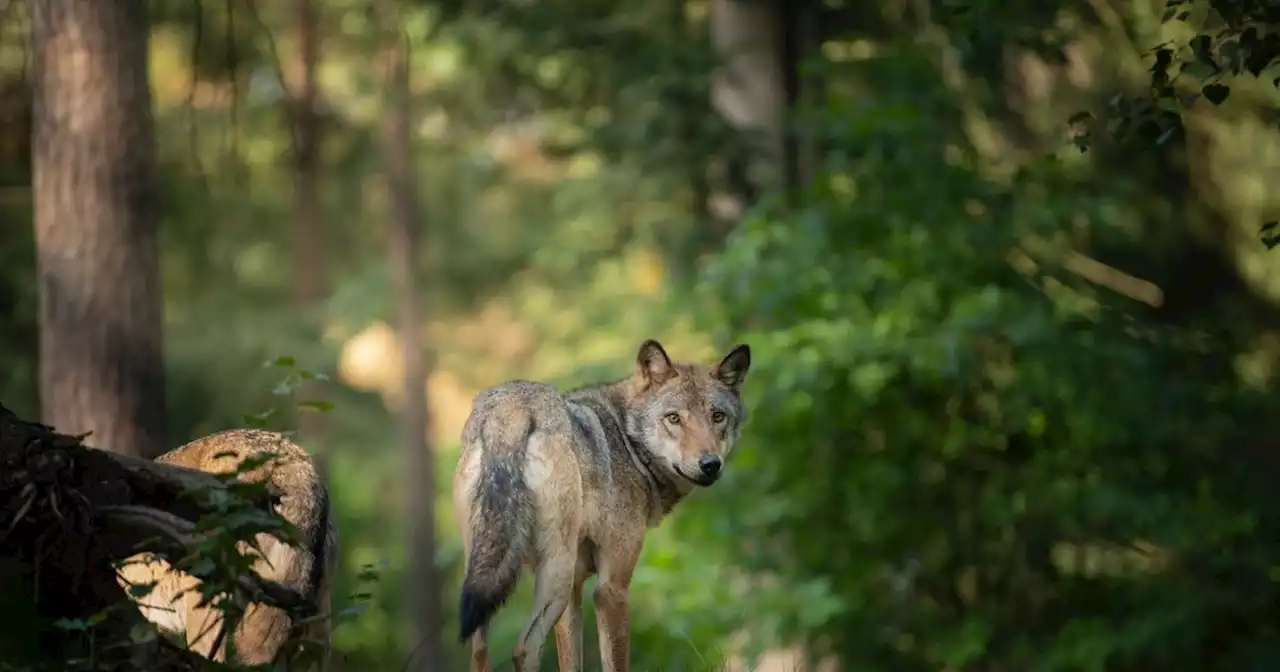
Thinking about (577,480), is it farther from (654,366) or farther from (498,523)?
(654,366)

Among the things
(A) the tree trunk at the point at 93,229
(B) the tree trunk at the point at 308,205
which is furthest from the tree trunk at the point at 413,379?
(A) the tree trunk at the point at 93,229

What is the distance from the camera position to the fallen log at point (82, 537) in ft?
15.6

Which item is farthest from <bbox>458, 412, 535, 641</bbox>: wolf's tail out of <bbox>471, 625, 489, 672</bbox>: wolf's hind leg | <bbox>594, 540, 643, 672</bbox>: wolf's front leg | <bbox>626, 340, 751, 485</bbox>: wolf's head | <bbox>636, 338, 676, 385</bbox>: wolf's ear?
<bbox>636, 338, 676, 385</bbox>: wolf's ear

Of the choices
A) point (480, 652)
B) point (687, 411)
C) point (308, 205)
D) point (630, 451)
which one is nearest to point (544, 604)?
point (480, 652)

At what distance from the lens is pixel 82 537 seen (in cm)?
503

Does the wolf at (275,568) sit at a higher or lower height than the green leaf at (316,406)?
lower

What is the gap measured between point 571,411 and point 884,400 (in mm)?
7289

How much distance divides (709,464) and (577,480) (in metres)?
1.00

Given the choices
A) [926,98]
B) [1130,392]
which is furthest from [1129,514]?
[926,98]

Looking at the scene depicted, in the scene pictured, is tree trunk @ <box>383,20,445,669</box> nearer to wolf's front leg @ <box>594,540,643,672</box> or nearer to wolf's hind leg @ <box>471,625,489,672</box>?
wolf's front leg @ <box>594,540,643,672</box>

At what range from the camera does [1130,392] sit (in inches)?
529

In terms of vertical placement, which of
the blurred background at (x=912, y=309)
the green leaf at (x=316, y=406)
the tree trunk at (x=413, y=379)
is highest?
the green leaf at (x=316, y=406)

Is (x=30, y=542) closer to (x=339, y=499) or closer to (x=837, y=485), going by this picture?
(x=837, y=485)

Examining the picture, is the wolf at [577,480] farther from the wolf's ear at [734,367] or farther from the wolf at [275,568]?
the wolf at [275,568]
